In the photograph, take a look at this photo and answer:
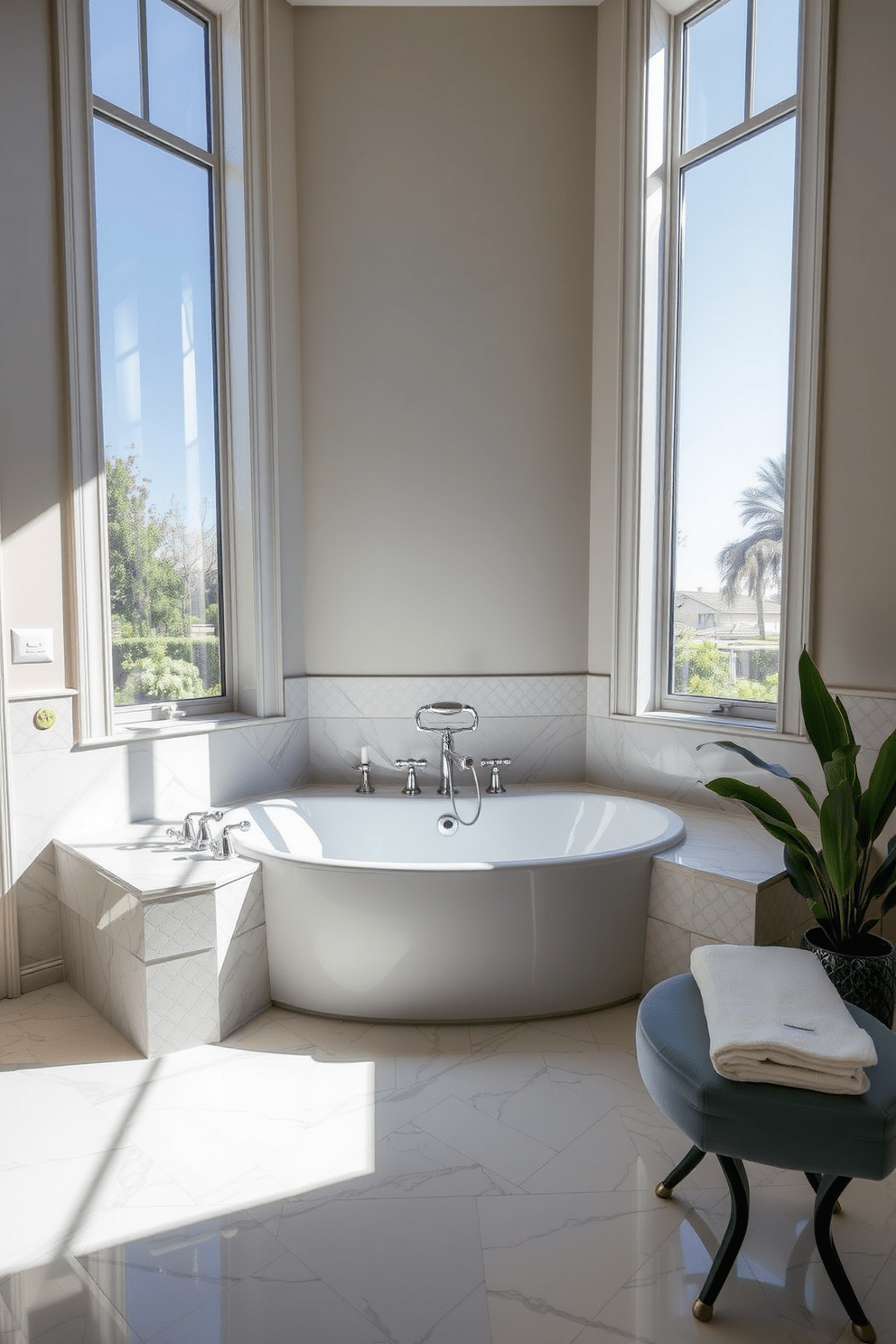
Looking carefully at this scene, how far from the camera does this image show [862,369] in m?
2.68

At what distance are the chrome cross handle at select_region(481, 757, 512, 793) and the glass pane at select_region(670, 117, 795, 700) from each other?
29.1 inches

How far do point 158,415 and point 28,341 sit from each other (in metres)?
0.58

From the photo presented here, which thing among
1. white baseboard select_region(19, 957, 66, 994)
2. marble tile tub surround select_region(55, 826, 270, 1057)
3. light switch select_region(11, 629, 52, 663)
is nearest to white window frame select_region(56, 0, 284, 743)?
light switch select_region(11, 629, 52, 663)

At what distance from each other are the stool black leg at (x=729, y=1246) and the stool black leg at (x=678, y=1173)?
0.18 metres

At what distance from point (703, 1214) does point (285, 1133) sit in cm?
88

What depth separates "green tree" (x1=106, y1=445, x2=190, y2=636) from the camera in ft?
9.96

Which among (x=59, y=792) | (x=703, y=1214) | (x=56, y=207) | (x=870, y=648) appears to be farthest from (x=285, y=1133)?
(x=56, y=207)

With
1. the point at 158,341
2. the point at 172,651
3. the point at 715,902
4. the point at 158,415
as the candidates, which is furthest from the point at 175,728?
the point at 715,902

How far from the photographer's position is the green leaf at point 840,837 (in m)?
2.10

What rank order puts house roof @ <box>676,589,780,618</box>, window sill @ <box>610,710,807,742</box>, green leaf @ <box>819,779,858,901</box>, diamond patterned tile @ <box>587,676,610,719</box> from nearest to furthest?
green leaf @ <box>819,779,858,901</box> < window sill @ <box>610,710,807,742</box> < house roof @ <box>676,589,780,618</box> < diamond patterned tile @ <box>587,676,610,719</box>

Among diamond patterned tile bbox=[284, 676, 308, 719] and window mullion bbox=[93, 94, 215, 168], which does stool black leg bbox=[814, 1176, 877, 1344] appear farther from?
window mullion bbox=[93, 94, 215, 168]

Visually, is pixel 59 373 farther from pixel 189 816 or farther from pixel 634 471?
pixel 634 471

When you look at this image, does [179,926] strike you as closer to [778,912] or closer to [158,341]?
[778,912]

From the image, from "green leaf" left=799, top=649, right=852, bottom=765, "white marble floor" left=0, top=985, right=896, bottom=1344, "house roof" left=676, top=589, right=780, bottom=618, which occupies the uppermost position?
"house roof" left=676, top=589, right=780, bottom=618
